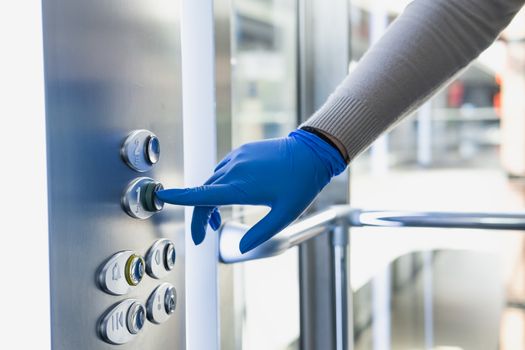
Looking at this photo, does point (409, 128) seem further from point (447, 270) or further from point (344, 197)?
point (344, 197)

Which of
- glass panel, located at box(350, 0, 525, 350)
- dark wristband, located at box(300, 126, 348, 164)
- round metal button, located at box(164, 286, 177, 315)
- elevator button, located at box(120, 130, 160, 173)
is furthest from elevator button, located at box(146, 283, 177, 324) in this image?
glass panel, located at box(350, 0, 525, 350)

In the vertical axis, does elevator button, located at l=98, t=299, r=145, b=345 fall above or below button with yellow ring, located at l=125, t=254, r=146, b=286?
below

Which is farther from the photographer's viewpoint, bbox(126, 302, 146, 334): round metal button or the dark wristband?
the dark wristband

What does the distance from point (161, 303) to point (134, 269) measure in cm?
7

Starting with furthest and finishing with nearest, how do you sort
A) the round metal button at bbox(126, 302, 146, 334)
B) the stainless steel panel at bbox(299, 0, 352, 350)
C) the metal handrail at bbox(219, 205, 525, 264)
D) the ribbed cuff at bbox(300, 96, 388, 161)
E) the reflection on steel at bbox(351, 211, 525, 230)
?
the stainless steel panel at bbox(299, 0, 352, 350) < the reflection on steel at bbox(351, 211, 525, 230) < the metal handrail at bbox(219, 205, 525, 264) < the ribbed cuff at bbox(300, 96, 388, 161) < the round metal button at bbox(126, 302, 146, 334)

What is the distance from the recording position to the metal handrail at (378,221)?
830mm

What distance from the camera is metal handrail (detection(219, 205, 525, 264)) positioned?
83 cm

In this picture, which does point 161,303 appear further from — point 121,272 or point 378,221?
point 378,221

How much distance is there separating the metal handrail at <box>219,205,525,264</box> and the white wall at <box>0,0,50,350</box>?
0.35 meters

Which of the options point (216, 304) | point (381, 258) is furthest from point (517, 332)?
point (216, 304)

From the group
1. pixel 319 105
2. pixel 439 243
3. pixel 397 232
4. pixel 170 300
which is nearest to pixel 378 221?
pixel 319 105

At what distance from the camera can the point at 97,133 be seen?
0.48 m

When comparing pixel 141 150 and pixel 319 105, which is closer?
pixel 141 150

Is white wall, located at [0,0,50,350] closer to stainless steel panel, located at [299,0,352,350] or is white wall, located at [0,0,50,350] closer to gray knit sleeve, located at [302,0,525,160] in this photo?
gray knit sleeve, located at [302,0,525,160]
